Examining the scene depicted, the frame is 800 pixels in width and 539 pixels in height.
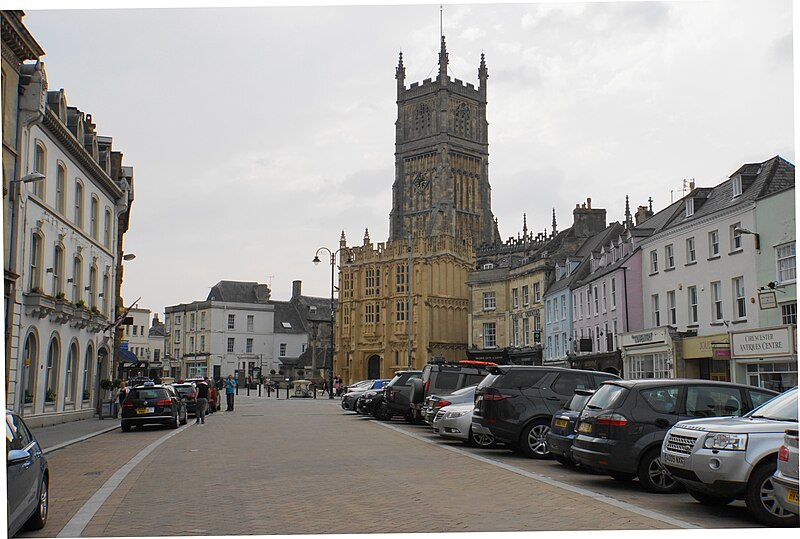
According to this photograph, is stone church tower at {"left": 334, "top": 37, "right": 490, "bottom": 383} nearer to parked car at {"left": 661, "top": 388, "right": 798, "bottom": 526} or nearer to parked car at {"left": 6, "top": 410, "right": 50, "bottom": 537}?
parked car at {"left": 661, "top": 388, "right": 798, "bottom": 526}

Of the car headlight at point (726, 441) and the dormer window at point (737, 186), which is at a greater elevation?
the dormer window at point (737, 186)

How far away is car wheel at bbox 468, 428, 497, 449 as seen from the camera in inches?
771

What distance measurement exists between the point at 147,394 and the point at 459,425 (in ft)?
39.1

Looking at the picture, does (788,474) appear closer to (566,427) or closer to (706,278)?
(566,427)

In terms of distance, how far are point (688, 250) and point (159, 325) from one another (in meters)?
107

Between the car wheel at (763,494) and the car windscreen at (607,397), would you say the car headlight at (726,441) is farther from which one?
the car windscreen at (607,397)

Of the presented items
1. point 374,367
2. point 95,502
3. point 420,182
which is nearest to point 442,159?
point 420,182

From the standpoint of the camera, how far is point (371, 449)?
19531 mm

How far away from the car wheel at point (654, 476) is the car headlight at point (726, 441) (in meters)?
2.42

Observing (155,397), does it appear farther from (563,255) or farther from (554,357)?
(563,255)

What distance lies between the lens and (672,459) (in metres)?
10.7

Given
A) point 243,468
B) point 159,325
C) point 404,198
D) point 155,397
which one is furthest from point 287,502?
point 159,325

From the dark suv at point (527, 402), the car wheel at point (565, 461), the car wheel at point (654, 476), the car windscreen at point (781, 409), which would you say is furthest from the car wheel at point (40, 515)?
the dark suv at point (527, 402)

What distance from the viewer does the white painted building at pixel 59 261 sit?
26266 mm
